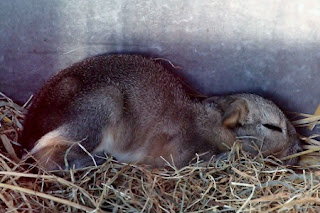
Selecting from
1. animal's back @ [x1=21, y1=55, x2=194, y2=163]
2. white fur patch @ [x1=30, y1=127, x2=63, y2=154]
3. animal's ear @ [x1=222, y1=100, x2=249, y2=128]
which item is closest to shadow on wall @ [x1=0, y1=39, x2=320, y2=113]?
animal's back @ [x1=21, y1=55, x2=194, y2=163]

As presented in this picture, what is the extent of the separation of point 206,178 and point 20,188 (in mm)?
1271

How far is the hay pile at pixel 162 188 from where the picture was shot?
3.28 m

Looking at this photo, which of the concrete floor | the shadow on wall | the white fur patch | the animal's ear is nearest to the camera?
the white fur patch

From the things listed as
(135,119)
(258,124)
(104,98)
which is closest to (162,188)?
(135,119)

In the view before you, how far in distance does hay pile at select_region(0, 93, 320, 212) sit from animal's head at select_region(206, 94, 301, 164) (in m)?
0.20

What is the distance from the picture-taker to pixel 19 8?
416 cm

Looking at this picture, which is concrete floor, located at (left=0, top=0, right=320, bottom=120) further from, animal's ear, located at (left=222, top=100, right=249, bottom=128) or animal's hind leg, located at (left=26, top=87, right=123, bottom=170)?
animal's hind leg, located at (left=26, top=87, right=123, bottom=170)

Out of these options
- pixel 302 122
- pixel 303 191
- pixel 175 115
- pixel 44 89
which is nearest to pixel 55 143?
pixel 44 89

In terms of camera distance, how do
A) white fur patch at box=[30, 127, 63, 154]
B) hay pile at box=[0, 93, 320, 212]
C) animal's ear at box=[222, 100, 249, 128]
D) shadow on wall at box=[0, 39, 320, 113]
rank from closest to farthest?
hay pile at box=[0, 93, 320, 212] → white fur patch at box=[30, 127, 63, 154] → animal's ear at box=[222, 100, 249, 128] → shadow on wall at box=[0, 39, 320, 113]

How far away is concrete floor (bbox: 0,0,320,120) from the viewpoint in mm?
4160

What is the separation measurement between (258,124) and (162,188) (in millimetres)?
1027

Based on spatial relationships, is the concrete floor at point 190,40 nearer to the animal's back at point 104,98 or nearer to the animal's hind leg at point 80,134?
the animal's back at point 104,98

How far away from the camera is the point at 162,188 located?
11.6 ft

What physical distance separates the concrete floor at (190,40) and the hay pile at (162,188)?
0.73m
